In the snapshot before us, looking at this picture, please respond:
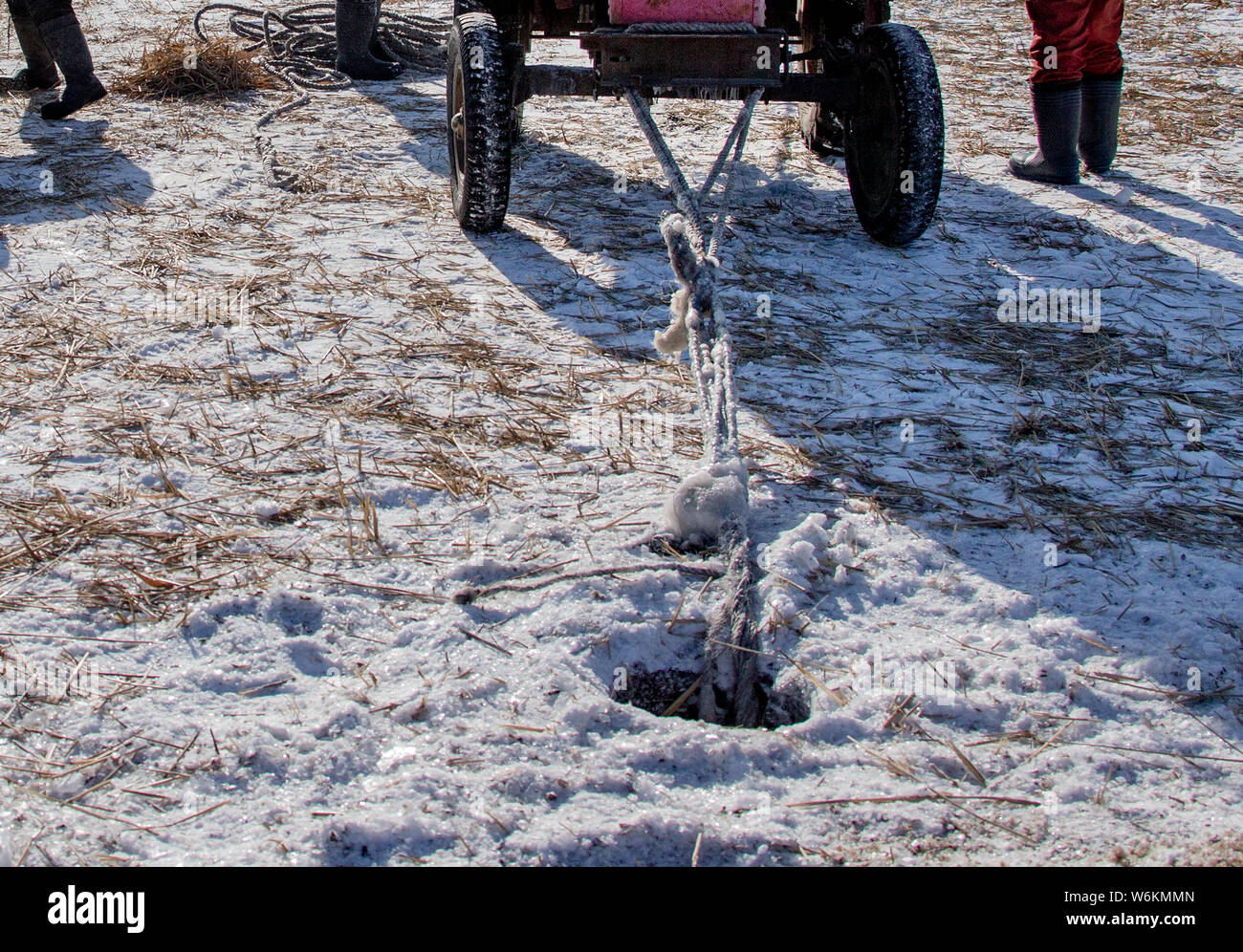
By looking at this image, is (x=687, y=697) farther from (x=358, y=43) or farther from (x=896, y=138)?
(x=358, y=43)

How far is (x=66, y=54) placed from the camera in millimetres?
6051

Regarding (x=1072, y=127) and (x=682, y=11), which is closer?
(x=682, y=11)

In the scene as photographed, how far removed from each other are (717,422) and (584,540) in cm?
44

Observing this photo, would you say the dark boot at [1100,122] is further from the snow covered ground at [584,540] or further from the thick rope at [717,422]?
the thick rope at [717,422]

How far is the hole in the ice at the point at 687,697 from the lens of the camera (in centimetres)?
201

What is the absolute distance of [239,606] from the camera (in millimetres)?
2137

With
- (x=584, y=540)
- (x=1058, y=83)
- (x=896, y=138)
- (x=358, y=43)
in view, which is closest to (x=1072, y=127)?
(x=1058, y=83)

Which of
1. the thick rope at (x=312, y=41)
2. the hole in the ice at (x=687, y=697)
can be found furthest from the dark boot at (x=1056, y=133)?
the thick rope at (x=312, y=41)

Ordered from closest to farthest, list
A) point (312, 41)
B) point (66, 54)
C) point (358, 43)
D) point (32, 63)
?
point (66, 54), point (32, 63), point (358, 43), point (312, 41)

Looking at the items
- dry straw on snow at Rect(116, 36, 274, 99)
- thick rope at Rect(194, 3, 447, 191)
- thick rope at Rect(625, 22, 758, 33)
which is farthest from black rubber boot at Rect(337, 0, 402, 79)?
thick rope at Rect(625, 22, 758, 33)

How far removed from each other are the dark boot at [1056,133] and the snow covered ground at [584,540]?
557 mm

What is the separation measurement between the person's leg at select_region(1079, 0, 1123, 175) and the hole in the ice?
448 centimetres

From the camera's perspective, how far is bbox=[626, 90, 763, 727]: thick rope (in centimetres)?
203
